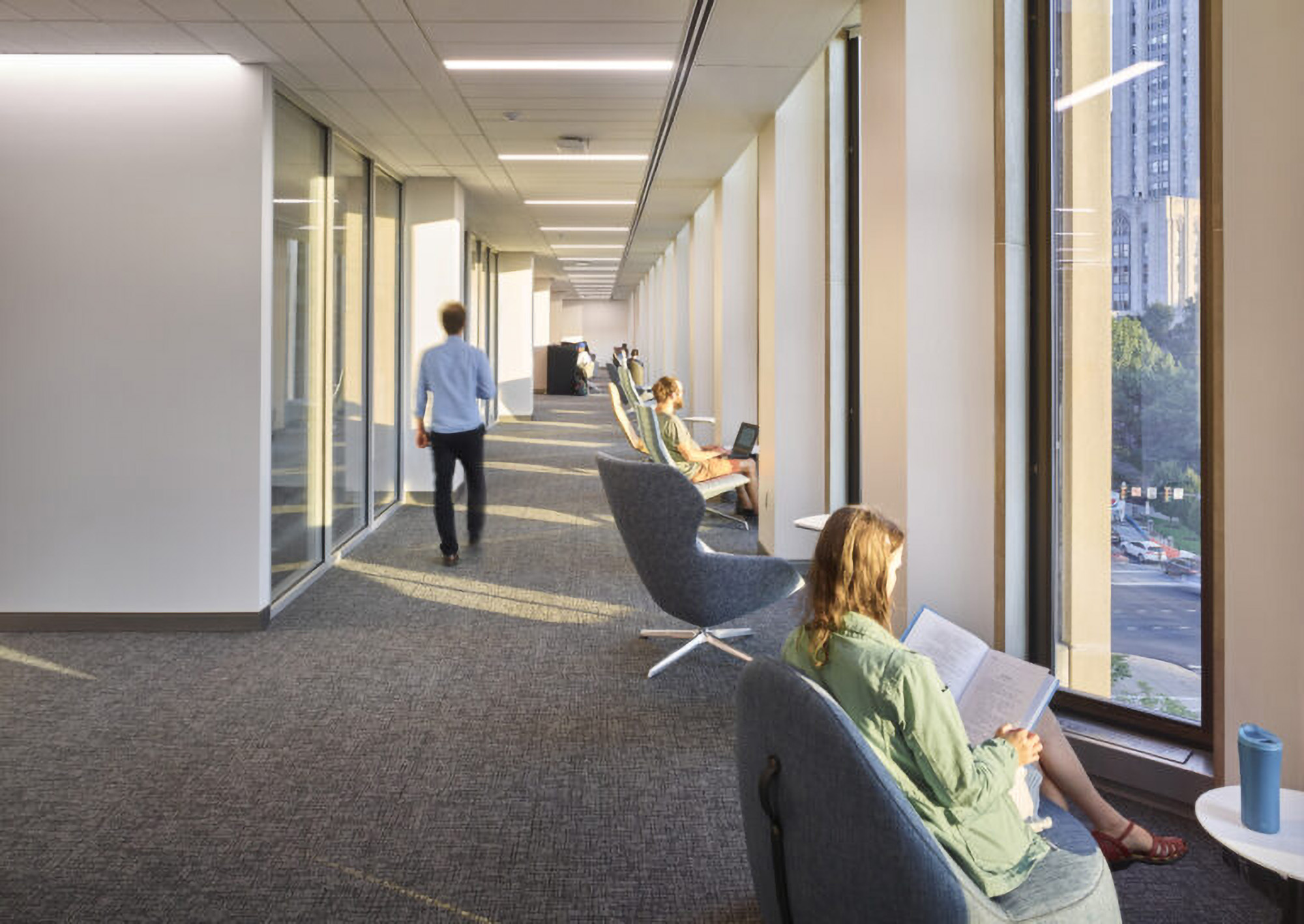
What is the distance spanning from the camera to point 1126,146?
3.02m

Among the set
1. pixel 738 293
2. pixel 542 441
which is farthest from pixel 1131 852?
pixel 542 441

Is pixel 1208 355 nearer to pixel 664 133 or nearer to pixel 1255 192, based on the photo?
pixel 1255 192

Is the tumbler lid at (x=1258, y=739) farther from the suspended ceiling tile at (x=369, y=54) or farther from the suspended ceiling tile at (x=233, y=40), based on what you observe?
the suspended ceiling tile at (x=233, y=40)

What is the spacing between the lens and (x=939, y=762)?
1.68 m

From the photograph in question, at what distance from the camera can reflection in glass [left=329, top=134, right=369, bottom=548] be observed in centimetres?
651

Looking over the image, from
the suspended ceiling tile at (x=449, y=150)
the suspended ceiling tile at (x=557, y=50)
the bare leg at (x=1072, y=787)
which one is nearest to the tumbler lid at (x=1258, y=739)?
the bare leg at (x=1072, y=787)

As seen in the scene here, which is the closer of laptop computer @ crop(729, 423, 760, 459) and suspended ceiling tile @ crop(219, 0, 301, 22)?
suspended ceiling tile @ crop(219, 0, 301, 22)

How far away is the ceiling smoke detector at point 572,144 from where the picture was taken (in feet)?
23.2

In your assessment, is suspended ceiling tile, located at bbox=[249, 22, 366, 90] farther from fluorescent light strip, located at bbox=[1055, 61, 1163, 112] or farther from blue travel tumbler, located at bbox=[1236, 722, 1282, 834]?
blue travel tumbler, located at bbox=[1236, 722, 1282, 834]

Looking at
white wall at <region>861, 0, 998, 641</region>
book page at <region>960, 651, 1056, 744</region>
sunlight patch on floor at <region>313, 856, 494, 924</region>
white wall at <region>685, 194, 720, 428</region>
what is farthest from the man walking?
book page at <region>960, 651, 1056, 744</region>

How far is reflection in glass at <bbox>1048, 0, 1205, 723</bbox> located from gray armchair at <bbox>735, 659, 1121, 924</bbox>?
1.45 metres

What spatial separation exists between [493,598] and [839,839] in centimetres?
419

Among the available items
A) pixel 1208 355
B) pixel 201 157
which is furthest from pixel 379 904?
pixel 201 157

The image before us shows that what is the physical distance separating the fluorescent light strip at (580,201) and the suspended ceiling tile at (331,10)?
5.83 meters
